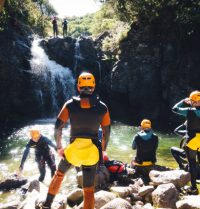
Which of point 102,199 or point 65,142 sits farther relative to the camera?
point 65,142

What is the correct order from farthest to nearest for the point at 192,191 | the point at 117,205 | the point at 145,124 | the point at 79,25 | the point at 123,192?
the point at 79,25
the point at 145,124
the point at 192,191
the point at 123,192
the point at 117,205

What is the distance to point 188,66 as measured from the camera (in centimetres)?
2820

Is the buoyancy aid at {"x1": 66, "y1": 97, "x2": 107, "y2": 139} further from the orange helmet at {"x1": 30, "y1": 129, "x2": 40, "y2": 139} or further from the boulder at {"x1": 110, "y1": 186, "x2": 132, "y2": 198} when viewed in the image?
the orange helmet at {"x1": 30, "y1": 129, "x2": 40, "y2": 139}

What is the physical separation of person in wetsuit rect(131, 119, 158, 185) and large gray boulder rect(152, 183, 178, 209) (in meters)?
2.45

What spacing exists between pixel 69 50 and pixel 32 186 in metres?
26.5

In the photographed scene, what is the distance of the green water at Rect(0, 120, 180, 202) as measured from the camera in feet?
45.4

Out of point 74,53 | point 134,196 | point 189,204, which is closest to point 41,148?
point 134,196

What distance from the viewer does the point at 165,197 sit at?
8.17 m

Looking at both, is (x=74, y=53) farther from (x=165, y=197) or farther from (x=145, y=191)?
(x=165, y=197)

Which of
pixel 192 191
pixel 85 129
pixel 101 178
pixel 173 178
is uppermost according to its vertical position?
pixel 85 129

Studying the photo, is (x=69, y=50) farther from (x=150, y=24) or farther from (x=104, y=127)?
(x=104, y=127)

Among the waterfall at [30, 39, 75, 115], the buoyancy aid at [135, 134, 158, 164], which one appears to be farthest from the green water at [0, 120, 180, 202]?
the waterfall at [30, 39, 75, 115]

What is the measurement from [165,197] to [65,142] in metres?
13.0

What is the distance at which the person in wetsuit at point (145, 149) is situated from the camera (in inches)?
440
